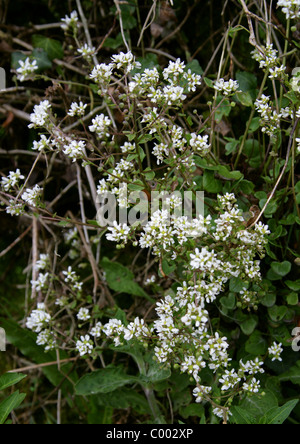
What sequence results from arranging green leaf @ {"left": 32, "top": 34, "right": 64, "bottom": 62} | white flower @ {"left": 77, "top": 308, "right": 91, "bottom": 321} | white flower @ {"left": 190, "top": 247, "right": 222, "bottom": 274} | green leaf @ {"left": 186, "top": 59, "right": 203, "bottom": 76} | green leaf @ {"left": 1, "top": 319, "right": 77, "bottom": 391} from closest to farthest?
white flower @ {"left": 190, "top": 247, "right": 222, "bottom": 274}, white flower @ {"left": 77, "top": 308, "right": 91, "bottom": 321}, green leaf @ {"left": 186, "top": 59, "right": 203, "bottom": 76}, green leaf @ {"left": 1, "top": 319, "right": 77, "bottom": 391}, green leaf @ {"left": 32, "top": 34, "right": 64, "bottom": 62}

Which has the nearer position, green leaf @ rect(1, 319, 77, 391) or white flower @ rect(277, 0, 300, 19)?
white flower @ rect(277, 0, 300, 19)

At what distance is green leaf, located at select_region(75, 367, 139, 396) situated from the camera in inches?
63.6

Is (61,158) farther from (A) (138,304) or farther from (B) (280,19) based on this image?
(B) (280,19)

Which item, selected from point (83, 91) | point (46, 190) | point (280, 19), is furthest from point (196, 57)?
point (46, 190)

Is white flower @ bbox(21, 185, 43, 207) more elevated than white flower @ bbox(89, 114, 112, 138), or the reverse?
white flower @ bbox(89, 114, 112, 138)

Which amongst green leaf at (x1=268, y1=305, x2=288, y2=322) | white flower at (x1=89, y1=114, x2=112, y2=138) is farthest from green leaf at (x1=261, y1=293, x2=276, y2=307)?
white flower at (x1=89, y1=114, x2=112, y2=138)

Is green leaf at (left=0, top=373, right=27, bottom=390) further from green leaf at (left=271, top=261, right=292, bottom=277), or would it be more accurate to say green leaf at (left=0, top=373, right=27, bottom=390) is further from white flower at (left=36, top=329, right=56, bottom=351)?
green leaf at (left=271, top=261, right=292, bottom=277)

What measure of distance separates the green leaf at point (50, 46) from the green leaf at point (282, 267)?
4.27ft

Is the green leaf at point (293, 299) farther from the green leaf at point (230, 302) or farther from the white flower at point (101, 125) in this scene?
the white flower at point (101, 125)

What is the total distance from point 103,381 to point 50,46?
140 cm

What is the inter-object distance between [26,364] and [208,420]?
883 millimetres

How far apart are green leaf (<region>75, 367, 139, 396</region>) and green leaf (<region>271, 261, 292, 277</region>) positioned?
0.59 metres

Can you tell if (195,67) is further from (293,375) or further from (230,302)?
(293,375)

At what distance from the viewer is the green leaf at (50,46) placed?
2053 millimetres
